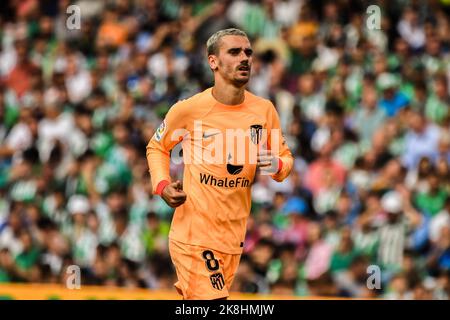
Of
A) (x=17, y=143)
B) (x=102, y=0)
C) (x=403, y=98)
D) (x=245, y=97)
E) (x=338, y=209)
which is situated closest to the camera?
(x=245, y=97)

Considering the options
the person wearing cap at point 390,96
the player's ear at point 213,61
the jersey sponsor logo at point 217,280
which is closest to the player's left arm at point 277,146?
the player's ear at point 213,61

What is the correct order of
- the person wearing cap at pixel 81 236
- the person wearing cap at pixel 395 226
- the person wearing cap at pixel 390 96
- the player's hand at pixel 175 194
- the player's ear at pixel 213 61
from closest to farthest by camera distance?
the player's hand at pixel 175 194, the player's ear at pixel 213 61, the person wearing cap at pixel 395 226, the person wearing cap at pixel 81 236, the person wearing cap at pixel 390 96

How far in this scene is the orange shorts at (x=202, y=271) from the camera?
32.2 ft

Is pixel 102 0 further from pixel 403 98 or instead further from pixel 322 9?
pixel 403 98

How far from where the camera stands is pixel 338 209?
15320mm

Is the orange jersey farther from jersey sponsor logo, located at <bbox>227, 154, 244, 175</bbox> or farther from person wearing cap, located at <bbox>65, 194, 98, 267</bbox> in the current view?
person wearing cap, located at <bbox>65, 194, 98, 267</bbox>

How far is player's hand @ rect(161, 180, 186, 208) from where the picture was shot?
9562 millimetres

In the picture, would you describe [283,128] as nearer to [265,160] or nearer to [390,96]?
[390,96]

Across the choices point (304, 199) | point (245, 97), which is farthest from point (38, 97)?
point (245, 97)

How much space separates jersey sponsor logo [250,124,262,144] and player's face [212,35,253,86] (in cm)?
34

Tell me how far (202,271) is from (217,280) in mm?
131

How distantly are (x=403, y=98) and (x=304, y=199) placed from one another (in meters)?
1.96

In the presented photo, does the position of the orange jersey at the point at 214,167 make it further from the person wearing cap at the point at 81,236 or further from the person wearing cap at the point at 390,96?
the person wearing cap at the point at 390,96

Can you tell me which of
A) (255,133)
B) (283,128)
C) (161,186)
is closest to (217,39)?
(255,133)
